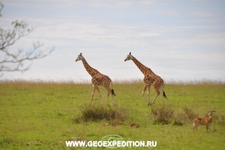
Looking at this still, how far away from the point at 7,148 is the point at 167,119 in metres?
5.80

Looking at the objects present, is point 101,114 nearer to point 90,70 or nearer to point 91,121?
point 91,121

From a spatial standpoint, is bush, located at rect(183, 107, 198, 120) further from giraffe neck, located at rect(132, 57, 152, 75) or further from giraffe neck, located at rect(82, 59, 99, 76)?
giraffe neck, located at rect(82, 59, 99, 76)

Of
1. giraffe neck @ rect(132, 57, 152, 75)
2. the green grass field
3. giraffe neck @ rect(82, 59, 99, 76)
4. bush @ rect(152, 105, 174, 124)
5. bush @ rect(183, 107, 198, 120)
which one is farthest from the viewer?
giraffe neck @ rect(132, 57, 152, 75)

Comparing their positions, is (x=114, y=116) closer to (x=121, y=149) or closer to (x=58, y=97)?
(x=121, y=149)

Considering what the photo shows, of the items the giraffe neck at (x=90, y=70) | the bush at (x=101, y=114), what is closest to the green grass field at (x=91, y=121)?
the bush at (x=101, y=114)

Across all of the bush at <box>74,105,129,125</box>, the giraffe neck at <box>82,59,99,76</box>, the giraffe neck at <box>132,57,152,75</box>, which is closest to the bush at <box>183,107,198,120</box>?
the bush at <box>74,105,129,125</box>

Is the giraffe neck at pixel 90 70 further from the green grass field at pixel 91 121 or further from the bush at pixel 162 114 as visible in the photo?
the bush at pixel 162 114

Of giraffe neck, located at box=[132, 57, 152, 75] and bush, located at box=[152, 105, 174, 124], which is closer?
bush, located at box=[152, 105, 174, 124]

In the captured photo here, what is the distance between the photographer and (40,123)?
45.4ft

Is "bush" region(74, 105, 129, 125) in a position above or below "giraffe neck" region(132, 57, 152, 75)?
below

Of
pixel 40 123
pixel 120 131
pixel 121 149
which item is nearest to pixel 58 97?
pixel 40 123

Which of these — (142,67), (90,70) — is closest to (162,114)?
(90,70)

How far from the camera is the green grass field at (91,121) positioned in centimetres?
1116

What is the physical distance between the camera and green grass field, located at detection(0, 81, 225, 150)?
11164 millimetres
